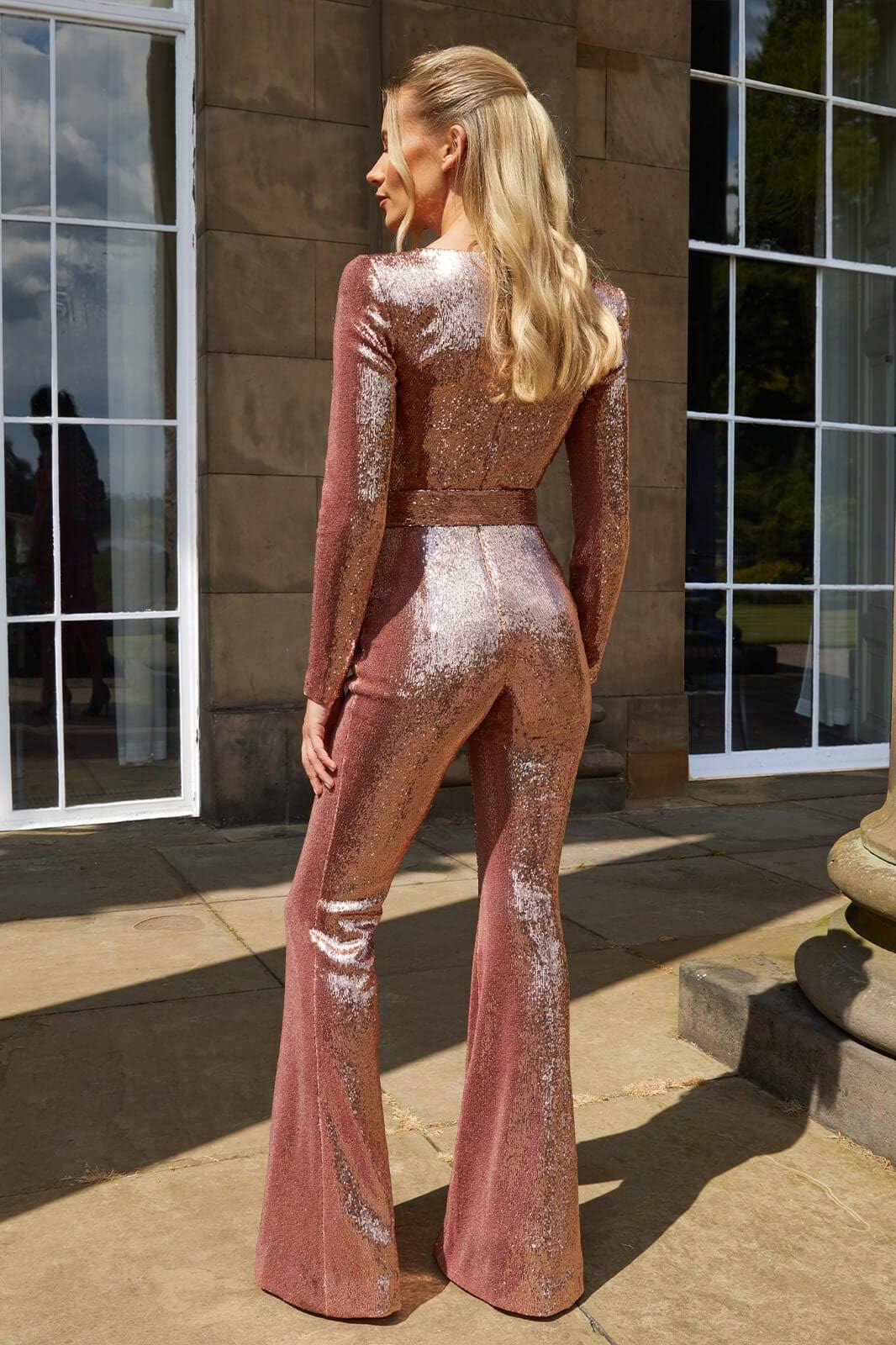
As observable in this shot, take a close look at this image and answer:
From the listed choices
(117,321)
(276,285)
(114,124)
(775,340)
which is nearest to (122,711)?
(117,321)

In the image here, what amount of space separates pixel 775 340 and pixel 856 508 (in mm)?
1146

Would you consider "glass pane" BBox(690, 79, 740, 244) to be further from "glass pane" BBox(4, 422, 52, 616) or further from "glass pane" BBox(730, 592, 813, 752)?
"glass pane" BBox(4, 422, 52, 616)

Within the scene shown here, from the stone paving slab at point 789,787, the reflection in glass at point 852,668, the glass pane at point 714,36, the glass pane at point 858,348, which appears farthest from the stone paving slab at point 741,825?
the glass pane at point 714,36

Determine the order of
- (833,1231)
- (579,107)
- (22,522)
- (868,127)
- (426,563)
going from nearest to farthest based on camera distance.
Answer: (426,563) < (833,1231) < (22,522) < (579,107) < (868,127)

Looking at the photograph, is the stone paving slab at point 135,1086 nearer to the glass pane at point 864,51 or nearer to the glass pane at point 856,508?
the glass pane at point 856,508

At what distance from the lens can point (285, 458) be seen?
6.25 m

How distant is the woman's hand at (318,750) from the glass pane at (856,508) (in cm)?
637

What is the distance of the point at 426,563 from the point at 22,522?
4.48 meters

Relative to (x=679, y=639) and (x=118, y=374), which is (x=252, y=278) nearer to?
(x=118, y=374)

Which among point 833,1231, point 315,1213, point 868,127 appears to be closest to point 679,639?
point 868,127

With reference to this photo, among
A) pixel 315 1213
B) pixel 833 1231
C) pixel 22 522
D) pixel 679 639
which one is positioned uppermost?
pixel 22 522

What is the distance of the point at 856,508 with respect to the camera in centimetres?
812

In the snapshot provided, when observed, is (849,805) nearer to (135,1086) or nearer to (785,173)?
(785,173)

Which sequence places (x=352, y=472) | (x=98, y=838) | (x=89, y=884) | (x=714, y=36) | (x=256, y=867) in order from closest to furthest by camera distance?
(x=352, y=472) → (x=89, y=884) → (x=256, y=867) → (x=98, y=838) → (x=714, y=36)
